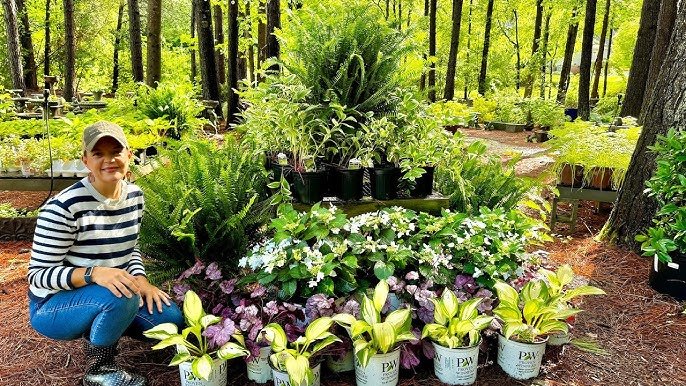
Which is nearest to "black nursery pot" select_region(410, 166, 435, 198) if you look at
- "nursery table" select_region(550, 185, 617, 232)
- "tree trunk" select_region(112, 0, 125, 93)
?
"nursery table" select_region(550, 185, 617, 232)

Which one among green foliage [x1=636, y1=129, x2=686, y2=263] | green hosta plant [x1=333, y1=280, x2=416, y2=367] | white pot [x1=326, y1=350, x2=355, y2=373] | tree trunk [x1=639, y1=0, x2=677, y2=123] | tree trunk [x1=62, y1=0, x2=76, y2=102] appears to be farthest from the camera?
tree trunk [x1=62, y1=0, x2=76, y2=102]

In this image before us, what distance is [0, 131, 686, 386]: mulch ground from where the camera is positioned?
266cm

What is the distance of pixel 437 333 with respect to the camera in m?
2.54

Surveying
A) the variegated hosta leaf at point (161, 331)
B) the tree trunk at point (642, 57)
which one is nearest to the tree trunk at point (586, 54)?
the tree trunk at point (642, 57)

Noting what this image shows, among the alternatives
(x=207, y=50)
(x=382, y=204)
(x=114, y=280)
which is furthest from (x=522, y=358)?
(x=207, y=50)

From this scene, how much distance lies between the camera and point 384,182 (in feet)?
11.1

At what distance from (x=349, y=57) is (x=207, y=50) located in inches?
338

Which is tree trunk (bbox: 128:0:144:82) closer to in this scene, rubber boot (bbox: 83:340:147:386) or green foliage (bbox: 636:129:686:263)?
rubber boot (bbox: 83:340:147:386)

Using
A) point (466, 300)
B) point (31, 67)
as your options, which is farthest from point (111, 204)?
point (31, 67)

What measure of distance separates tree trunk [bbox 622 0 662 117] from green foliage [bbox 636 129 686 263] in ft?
11.9

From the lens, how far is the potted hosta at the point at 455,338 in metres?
2.51

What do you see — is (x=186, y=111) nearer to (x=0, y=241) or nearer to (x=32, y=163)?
(x=32, y=163)

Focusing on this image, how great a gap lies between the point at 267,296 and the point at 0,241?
11.7 ft

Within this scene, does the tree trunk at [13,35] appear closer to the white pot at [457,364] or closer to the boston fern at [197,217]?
the boston fern at [197,217]
